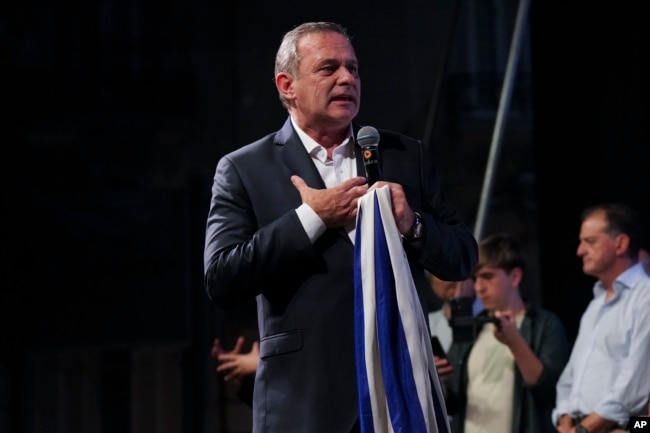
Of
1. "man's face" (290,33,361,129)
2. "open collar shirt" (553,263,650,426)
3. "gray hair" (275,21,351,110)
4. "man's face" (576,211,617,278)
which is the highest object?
"gray hair" (275,21,351,110)

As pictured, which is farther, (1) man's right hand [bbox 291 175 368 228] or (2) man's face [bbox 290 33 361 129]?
(2) man's face [bbox 290 33 361 129]

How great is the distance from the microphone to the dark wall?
10.0 feet

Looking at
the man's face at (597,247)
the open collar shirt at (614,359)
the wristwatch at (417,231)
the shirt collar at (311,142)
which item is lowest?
the open collar shirt at (614,359)

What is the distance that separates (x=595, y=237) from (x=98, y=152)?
215 centimetres

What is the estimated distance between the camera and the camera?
4691mm

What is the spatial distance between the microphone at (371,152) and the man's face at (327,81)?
0.14 m

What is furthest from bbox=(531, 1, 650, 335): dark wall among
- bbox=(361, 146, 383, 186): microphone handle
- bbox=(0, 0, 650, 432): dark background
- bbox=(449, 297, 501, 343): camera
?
bbox=(361, 146, 383, 186): microphone handle

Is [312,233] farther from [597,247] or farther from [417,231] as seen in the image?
[597,247]

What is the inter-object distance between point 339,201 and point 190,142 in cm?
288

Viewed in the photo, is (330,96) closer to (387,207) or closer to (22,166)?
(387,207)

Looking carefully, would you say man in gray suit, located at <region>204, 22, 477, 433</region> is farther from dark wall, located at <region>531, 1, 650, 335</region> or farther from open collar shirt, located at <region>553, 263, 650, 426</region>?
dark wall, located at <region>531, 1, 650, 335</region>

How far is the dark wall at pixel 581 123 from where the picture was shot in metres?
5.39

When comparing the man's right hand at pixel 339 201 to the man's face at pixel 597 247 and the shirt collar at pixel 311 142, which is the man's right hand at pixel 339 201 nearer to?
the shirt collar at pixel 311 142

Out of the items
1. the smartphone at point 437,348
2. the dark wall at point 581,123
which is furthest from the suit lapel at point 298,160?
the dark wall at point 581,123
